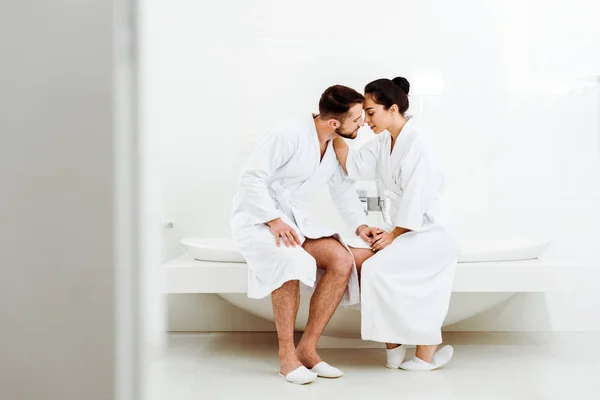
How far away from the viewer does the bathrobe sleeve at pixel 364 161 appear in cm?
255

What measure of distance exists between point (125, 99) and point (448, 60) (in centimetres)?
298

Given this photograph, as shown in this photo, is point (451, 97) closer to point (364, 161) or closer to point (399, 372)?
point (364, 161)

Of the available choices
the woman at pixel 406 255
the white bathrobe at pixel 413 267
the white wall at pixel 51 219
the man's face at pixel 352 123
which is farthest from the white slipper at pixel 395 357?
the white wall at pixel 51 219

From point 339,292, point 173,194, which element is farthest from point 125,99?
point 173,194

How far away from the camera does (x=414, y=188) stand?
2.36 meters

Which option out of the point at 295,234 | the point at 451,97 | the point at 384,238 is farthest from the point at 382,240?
the point at 451,97

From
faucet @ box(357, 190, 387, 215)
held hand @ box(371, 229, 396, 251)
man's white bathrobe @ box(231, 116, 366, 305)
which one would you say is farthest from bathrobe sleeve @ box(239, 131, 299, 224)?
faucet @ box(357, 190, 387, 215)

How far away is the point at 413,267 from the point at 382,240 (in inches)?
6.4

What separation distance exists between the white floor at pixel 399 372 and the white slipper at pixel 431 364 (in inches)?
1.4

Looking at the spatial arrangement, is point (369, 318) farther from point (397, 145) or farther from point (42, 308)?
point (42, 308)

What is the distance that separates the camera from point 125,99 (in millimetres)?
517

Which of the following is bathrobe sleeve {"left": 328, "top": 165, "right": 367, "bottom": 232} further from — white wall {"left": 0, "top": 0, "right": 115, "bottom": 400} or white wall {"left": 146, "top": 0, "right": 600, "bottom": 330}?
white wall {"left": 0, "top": 0, "right": 115, "bottom": 400}

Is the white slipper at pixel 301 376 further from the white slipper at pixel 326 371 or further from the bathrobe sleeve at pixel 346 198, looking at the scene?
the bathrobe sleeve at pixel 346 198

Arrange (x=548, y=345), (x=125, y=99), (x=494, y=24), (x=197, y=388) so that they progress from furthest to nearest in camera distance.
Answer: (x=494, y=24), (x=548, y=345), (x=197, y=388), (x=125, y=99)
